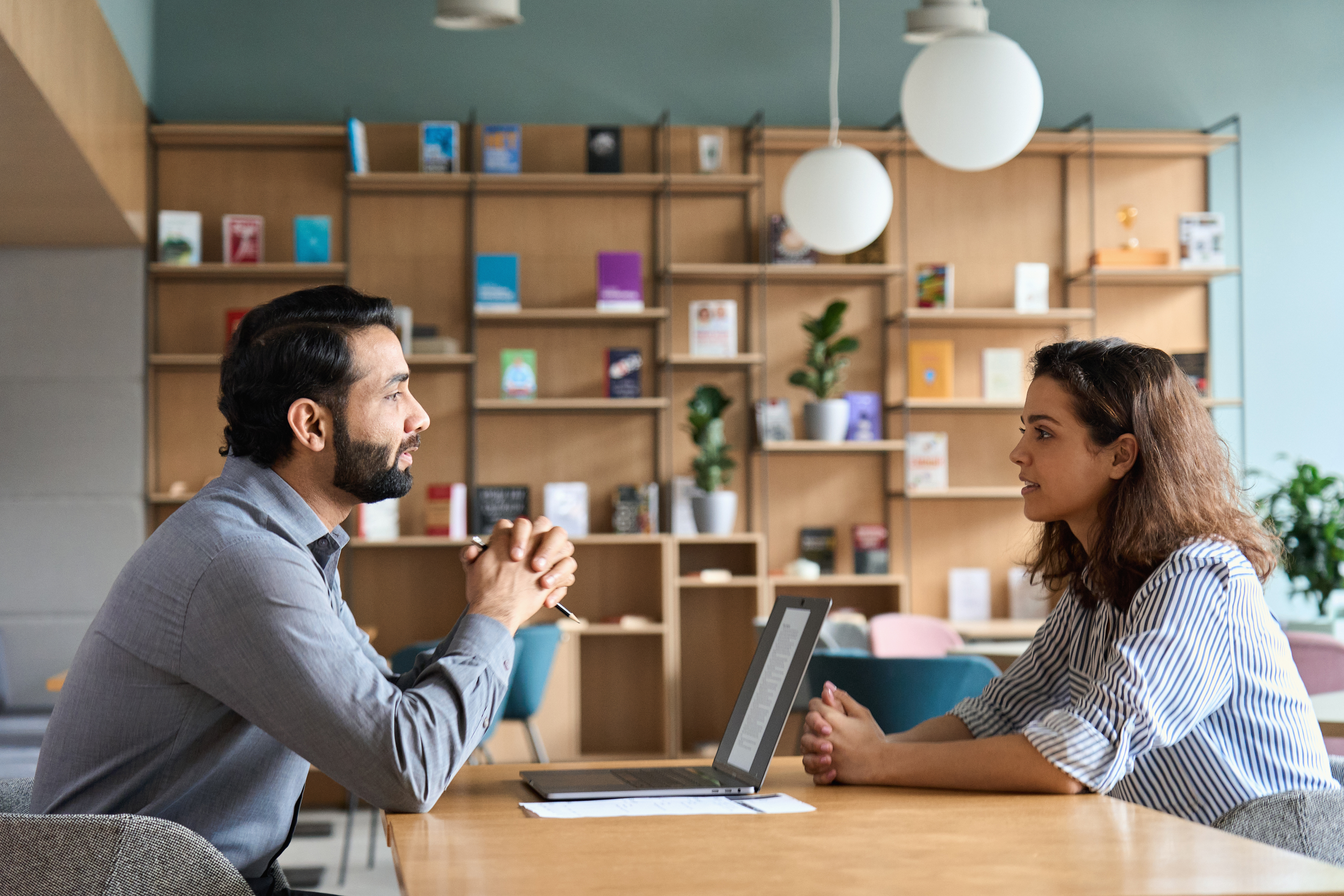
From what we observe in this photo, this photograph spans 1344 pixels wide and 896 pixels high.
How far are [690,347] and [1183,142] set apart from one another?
2690mm

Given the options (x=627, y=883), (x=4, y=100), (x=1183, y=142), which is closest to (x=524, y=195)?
(x=4, y=100)

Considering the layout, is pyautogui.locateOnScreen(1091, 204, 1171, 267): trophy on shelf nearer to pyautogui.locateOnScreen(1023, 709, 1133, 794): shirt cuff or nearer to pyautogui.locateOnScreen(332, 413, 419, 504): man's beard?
pyautogui.locateOnScreen(1023, 709, 1133, 794): shirt cuff

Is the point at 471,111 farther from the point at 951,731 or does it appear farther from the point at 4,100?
the point at 951,731

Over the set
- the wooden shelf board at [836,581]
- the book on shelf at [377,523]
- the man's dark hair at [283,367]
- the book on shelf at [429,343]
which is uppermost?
the book on shelf at [429,343]

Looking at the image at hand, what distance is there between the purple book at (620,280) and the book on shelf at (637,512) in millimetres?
879

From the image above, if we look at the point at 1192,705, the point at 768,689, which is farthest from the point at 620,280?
the point at 1192,705

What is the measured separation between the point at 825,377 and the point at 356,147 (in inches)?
95.0

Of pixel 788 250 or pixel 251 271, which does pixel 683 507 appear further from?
pixel 251 271

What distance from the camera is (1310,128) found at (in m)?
6.37

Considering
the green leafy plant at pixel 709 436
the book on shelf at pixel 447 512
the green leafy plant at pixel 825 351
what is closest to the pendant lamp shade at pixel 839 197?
the green leafy plant at pixel 825 351

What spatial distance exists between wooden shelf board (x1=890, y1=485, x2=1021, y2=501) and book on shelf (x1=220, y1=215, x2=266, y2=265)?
3.28 metres

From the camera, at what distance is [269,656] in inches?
53.6

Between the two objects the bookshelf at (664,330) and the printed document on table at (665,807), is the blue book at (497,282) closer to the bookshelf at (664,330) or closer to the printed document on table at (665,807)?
the bookshelf at (664,330)

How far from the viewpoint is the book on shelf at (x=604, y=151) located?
232 inches
